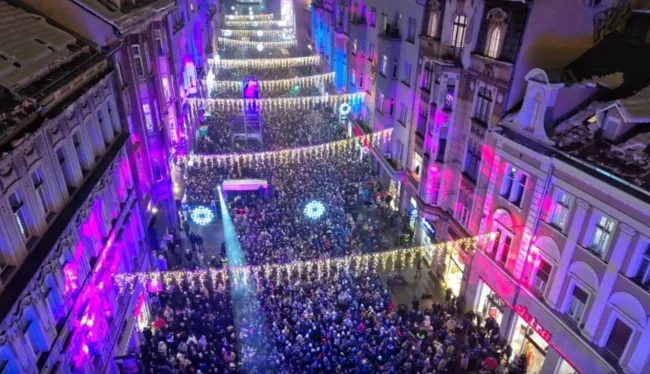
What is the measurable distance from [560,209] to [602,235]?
2.16 m

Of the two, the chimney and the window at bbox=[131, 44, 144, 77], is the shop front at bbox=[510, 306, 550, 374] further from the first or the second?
the window at bbox=[131, 44, 144, 77]

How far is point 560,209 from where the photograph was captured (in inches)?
743

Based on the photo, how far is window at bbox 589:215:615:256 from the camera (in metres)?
16.6

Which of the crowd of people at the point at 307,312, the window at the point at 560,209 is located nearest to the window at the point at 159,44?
the crowd of people at the point at 307,312

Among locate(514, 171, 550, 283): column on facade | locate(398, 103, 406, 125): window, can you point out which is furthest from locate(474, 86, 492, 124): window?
locate(398, 103, 406, 125): window

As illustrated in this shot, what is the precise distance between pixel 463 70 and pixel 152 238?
20551 mm

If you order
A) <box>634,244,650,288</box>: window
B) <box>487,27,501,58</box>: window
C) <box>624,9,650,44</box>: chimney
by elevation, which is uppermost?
<box>624,9,650,44</box>: chimney

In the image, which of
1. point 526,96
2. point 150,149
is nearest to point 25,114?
point 150,149

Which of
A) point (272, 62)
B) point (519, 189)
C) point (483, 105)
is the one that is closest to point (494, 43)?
point (483, 105)

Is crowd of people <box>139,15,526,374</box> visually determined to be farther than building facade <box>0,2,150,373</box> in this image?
Yes

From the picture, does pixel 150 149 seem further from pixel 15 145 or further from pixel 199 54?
pixel 199 54

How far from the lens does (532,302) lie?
20.4 m

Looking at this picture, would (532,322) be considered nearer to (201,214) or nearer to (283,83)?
(201,214)

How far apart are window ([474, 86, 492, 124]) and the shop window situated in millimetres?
10757
